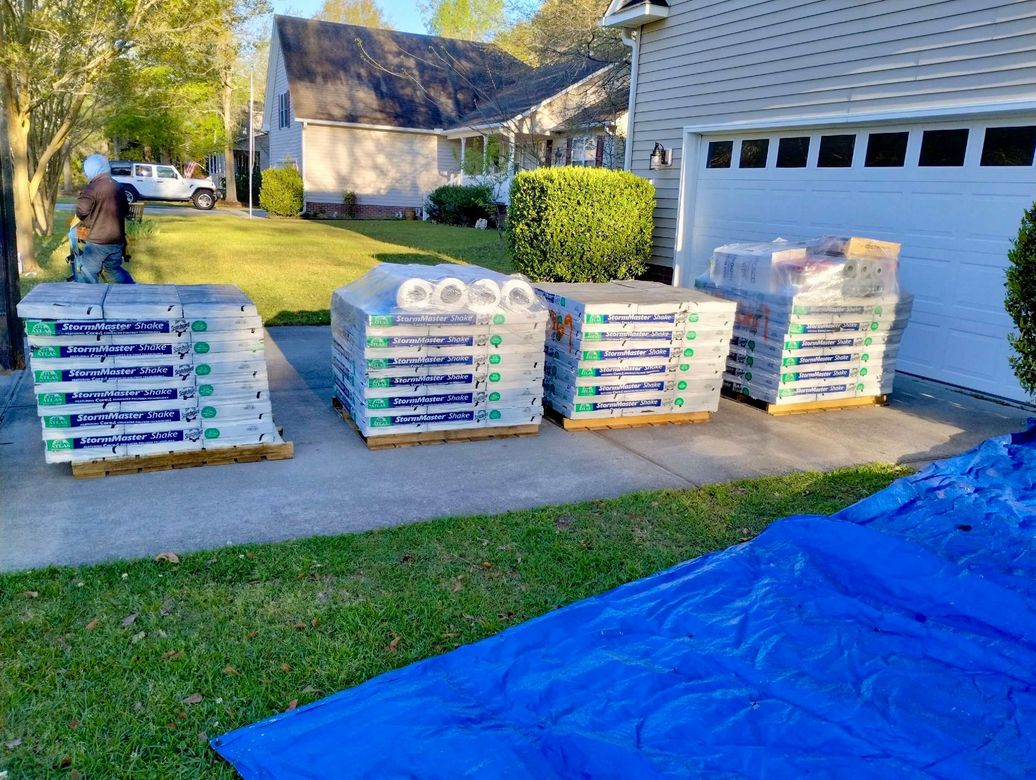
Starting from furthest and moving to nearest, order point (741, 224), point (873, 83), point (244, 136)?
point (244, 136), point (741, 224), point (873, 83)

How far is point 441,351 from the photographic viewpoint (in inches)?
223

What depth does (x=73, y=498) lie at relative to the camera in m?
4.60

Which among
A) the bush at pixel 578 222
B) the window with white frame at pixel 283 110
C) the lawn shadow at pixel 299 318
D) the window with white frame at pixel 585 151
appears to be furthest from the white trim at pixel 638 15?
the window with white frame at pixel 283 110

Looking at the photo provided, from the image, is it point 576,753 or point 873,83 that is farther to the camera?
point 873,83

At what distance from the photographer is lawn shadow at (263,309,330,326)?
32.7ft

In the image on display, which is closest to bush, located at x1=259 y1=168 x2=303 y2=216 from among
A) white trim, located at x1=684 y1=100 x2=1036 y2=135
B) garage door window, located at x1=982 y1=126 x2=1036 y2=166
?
white trim, located at x1=684 y1=100 x2=1036 y2=135

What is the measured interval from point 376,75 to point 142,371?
28.8 meters

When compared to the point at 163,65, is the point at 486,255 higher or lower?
lower

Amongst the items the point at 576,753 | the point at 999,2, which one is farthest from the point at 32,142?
the point at 576,753

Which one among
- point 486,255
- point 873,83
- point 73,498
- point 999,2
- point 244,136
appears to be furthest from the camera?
point 244,136

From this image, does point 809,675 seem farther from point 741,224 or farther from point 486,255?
point 486,255

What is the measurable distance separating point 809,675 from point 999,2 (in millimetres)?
7147

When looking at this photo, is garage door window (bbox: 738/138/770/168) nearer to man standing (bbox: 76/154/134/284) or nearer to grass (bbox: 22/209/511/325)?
grass (bbox: 22/209/511/325)

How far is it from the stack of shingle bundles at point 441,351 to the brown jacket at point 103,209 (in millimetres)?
3972
